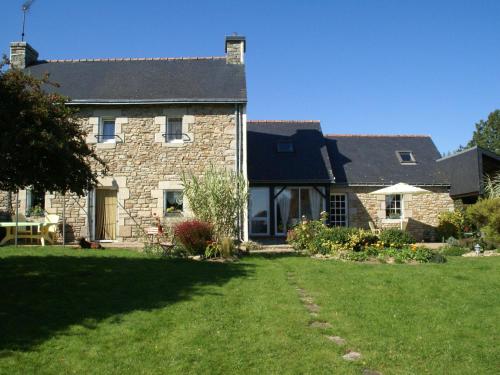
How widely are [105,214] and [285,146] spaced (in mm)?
7797

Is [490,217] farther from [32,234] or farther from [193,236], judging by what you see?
[32,234]

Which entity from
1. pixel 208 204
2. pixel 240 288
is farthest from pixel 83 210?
pixel 240 288

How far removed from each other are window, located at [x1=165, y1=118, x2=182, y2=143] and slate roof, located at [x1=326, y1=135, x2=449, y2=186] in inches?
268

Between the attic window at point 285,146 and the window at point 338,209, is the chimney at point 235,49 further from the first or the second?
the window at point 338,209

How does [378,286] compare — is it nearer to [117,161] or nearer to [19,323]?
Result: [19,323]

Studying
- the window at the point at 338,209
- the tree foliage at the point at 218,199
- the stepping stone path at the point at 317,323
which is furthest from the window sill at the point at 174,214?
the window at the point at 338,209

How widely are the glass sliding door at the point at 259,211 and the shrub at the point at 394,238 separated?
561 cm

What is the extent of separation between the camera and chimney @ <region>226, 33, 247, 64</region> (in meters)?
16.3

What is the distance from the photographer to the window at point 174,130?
47.5 ft

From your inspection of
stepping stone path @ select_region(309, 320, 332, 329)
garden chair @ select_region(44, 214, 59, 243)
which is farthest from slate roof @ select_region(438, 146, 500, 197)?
garden chair @ select_region(44, 214, 59, 243)

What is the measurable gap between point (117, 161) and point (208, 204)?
4.22 m

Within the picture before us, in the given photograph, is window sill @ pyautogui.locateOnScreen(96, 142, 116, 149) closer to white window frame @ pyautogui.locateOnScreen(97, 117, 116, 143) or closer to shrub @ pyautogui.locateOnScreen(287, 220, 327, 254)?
white window frame @ pyautogui.locateOnScreen(97, 117, 116, 143)

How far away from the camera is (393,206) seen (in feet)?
59.0

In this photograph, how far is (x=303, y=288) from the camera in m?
7.61
